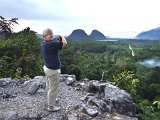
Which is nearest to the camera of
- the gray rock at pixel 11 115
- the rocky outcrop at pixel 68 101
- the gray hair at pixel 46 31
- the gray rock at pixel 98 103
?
the gray hair at pixel 46 31

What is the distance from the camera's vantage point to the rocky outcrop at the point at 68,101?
9969mm

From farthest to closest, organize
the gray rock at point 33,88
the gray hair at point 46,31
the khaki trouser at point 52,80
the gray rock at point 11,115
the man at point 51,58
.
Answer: the gray rock at point 33,88, the gray rock at point 11,115, the khaki trouser at point 52,80, the man at point 51,58, the gray hair at point 46,31

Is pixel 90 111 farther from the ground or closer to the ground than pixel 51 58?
closer to the ground

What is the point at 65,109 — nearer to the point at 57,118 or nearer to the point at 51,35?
the point at 57,118

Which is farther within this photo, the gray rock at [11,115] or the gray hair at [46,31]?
the gray rock at [11,115]

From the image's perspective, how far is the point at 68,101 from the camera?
429 inches

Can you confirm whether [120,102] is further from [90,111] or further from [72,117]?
[72,117]

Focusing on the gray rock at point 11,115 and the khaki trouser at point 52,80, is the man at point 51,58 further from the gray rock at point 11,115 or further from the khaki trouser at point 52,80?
A: the gray rock at point 11,115

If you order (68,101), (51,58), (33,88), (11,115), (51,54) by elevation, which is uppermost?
(51,54)

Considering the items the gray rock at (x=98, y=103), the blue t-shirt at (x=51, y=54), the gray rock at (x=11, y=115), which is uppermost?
the blue t-shirt at (x=51, y=54)

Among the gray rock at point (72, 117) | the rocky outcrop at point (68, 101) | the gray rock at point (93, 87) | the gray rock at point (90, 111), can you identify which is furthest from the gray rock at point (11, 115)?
the gray rock at point (93, 87)

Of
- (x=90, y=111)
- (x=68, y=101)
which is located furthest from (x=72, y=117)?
(x=68, y=101)

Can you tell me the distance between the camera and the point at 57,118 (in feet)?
32.1

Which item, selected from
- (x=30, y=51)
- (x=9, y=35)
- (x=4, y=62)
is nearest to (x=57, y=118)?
(x=4, y=62)
